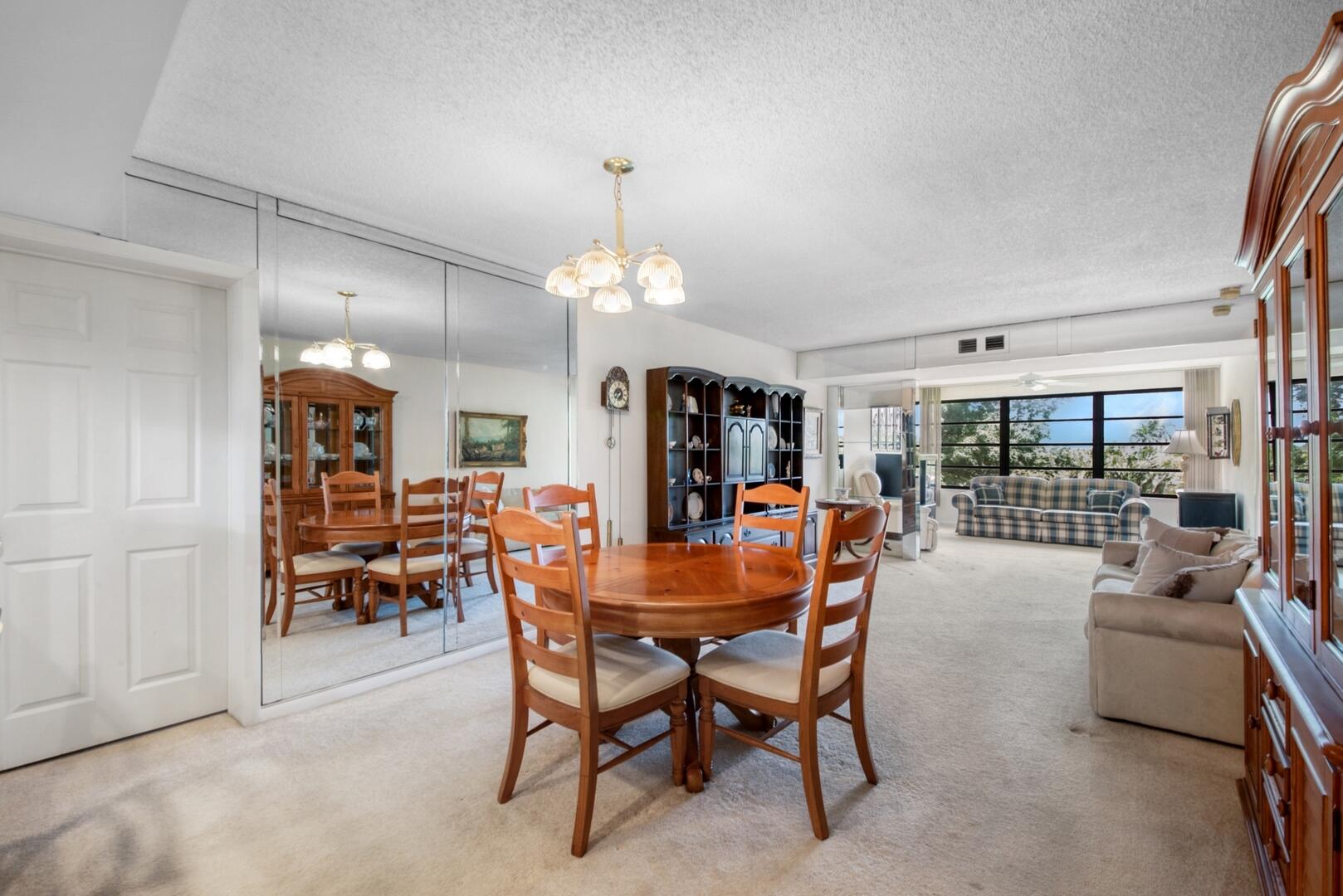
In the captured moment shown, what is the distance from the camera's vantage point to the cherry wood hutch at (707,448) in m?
4.78

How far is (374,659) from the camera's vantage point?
10.1 feet

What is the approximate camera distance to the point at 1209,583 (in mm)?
2529

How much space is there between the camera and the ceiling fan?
7.87 metres

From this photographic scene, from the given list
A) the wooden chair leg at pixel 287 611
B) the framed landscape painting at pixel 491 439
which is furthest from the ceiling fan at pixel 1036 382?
the wooden chair leg at pixel 287 611

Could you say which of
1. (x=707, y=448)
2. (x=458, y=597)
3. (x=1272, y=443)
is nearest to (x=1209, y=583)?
(x=1272, y=443)

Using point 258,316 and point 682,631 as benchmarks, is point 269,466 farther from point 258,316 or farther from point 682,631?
point 682,631

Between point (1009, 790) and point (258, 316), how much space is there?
141 inches

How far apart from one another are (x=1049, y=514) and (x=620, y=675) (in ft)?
25.5

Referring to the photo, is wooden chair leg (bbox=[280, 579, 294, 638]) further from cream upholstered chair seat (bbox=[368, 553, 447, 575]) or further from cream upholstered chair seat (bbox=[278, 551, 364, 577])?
cream upholstered chair seat (bbox=[368, 553, 447, 575])

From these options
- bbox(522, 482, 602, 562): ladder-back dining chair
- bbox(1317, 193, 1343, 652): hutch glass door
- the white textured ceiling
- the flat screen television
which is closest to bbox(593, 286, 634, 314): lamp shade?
the white textured ceiling

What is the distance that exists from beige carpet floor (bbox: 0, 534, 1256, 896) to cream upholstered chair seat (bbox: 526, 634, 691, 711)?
41 cm

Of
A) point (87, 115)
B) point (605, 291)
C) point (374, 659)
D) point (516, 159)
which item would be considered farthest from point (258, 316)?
point (374, 659)

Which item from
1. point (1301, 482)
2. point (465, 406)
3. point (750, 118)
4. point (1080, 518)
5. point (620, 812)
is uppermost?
point (750, 118)

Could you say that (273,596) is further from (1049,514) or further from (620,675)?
(1049,514)
